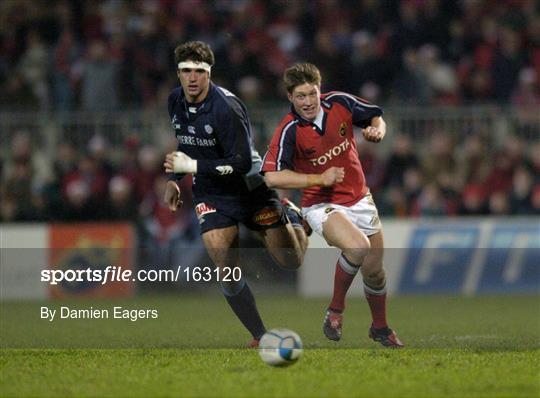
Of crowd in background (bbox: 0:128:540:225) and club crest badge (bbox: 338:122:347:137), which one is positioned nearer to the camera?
club crest badge (bbox: 338:122:347:137)

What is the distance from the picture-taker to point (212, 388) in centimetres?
702

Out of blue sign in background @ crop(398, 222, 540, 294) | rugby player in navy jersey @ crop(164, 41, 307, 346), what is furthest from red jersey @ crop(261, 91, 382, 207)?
blue sign in background @ crop(398, 222, 540, 294)

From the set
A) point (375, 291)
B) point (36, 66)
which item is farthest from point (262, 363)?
point (36, 66)

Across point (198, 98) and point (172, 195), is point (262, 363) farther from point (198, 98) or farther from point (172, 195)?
point (198, 98)

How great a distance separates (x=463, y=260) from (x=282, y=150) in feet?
23.7

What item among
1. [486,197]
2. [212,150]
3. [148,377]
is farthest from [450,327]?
[486,197]

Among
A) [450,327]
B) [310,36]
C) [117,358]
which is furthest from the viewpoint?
[310,36]

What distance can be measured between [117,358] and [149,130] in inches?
363

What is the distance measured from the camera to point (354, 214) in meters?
9.54

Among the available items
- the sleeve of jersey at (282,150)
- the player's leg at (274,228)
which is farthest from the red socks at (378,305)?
the sleeve of jersey at (282,150)

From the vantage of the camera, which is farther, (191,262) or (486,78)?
(486,78)

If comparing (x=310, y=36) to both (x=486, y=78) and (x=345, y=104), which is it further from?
(x=345, y=104)

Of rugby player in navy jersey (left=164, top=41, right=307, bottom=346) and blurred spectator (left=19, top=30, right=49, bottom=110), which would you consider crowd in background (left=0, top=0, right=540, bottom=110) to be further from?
rugby player in navy jersey (left=164, top=41, right=307, bottom=346)

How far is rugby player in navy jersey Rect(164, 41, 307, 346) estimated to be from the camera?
9.21 metres
